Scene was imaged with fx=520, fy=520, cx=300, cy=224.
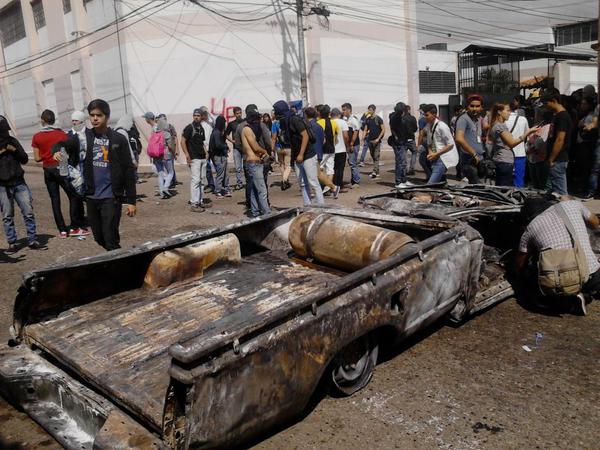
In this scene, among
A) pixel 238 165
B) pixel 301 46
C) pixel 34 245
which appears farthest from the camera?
pixel 301 46

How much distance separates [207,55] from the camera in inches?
762

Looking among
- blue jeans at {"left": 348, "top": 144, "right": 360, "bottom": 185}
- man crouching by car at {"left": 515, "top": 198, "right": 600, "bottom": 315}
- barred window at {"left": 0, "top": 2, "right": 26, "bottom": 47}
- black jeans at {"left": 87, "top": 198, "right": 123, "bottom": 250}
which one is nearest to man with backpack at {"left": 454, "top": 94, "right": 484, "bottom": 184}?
man crouching by car at {"left": 515, "top": 198, "right": 600, "bottom": 315}

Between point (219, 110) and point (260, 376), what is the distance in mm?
17853

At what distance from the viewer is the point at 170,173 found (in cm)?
1166

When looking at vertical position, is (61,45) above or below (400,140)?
above

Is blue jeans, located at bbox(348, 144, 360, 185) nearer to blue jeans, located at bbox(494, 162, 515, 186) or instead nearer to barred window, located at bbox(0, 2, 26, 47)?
blue jeans, located at bbox(494, 162, 515, 186)

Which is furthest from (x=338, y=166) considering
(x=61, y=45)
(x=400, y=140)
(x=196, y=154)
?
(x=61, y=45)

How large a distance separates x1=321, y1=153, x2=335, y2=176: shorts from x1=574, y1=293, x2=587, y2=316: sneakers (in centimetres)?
624

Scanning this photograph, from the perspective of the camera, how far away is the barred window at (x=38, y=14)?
964 inches

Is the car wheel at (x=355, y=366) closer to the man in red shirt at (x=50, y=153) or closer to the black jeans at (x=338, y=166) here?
the man in red shirt at (x=50, y=153)

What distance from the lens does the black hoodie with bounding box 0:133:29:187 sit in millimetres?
6613

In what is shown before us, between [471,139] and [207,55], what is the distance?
13.6 m

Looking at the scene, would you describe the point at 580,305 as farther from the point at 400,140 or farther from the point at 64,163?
the point at 400,140

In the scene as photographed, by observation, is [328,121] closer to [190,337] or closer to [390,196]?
[390,196]
